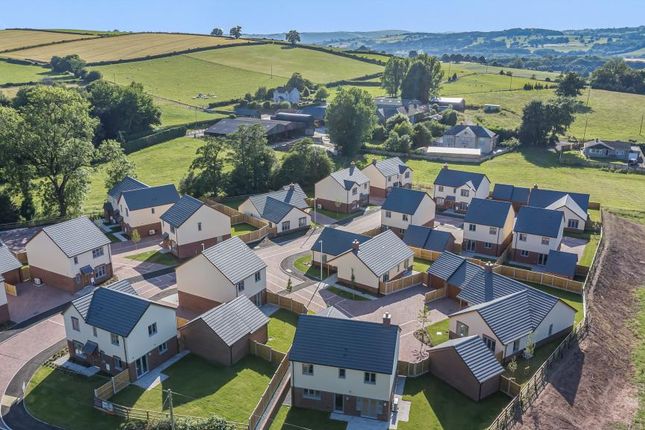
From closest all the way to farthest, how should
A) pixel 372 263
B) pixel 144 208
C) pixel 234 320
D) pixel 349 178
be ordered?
pixel 234 320 → pixel 372 263 → pixel 144 208 → pixel 349 178

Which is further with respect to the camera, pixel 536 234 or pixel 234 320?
pixel 536 234

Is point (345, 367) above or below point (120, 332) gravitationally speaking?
below

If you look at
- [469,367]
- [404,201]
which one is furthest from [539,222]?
[469,367]

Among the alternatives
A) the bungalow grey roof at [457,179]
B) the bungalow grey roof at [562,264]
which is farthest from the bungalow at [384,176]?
the bungalow grey roof at [562,264]

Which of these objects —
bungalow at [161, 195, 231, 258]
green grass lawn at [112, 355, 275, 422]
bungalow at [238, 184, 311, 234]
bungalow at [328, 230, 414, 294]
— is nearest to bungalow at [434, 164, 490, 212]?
bungalow at [238, 184, 311, 234]

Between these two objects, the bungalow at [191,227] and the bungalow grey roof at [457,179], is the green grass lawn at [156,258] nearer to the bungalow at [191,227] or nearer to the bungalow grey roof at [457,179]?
the bungalow at [191,227]

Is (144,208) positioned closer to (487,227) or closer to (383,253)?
(383,253)

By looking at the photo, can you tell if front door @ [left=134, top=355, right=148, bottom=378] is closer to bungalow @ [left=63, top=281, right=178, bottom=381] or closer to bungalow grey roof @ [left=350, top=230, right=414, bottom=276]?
bungalow @ [left=63, top=281, right=178, bottom=381]
